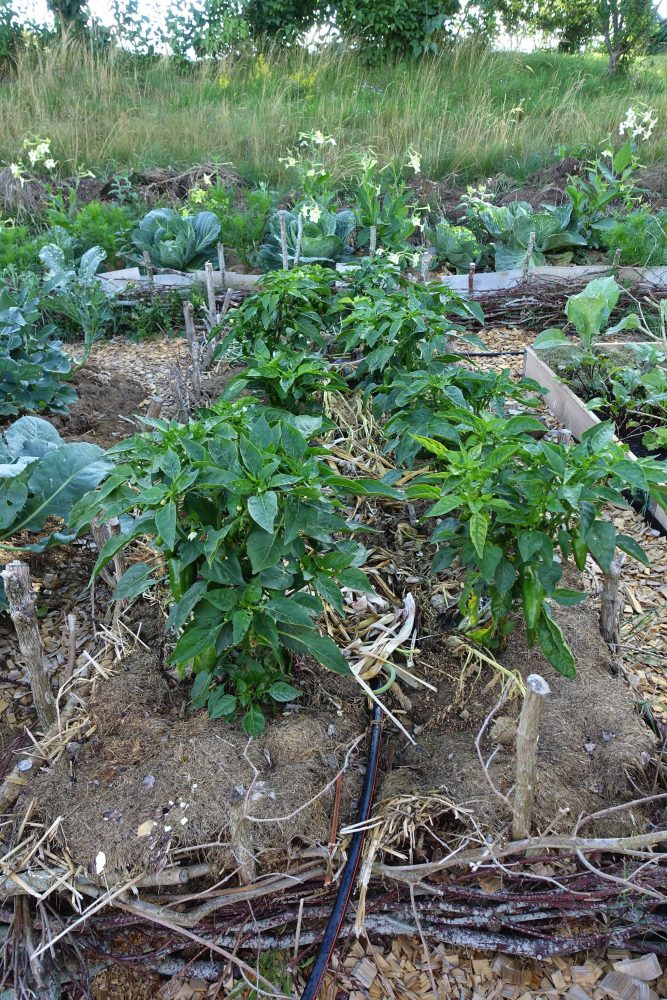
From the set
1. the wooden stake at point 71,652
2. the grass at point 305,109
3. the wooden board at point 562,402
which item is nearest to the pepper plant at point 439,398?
the wooden board at point 562,402

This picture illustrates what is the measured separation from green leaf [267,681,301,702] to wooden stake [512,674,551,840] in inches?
23.1

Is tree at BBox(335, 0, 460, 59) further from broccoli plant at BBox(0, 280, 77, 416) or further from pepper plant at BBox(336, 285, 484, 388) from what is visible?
pepper plant at BBox(336, 285, 484, 388)

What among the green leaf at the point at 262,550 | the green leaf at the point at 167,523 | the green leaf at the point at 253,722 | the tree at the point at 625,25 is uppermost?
the tree at the point at 625,25

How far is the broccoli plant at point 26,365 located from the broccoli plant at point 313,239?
1902 millimetres

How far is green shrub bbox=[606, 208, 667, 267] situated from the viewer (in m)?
4.89

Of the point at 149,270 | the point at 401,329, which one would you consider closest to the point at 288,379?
the point at 401,329

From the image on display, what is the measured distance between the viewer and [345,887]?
166cm

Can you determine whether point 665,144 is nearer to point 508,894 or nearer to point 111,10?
point 508,894

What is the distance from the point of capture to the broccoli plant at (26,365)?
3.14 m

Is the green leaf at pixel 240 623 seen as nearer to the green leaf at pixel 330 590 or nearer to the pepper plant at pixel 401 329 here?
the green leaf at pixel 330 590

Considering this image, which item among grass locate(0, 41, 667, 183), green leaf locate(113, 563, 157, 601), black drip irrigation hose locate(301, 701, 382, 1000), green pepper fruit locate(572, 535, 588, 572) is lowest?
black drip irrigation hose locate(301, 701, 382, 1000)

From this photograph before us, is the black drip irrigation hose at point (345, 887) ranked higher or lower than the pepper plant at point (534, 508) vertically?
lower

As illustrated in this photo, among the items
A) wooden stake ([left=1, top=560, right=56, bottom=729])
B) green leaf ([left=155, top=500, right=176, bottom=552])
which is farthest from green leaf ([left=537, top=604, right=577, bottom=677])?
wooden stake ([left=1, top=560, right=56, bottom=729])

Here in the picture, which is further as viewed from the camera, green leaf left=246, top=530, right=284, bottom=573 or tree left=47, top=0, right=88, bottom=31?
tree left=47, top=0, right=88, bottom=31
